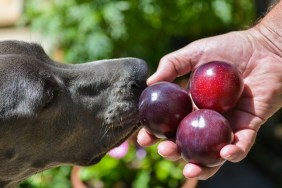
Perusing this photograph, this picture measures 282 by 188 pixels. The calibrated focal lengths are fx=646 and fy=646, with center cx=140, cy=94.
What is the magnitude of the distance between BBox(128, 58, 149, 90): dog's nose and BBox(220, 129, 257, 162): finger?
0.71 meters

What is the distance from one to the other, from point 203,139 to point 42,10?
387cm

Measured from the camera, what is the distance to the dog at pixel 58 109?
365 cm

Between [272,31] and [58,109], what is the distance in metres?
1.39

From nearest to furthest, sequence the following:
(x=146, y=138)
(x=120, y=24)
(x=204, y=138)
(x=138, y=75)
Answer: (x=204, y=138), (x=146, y=138), (x=138, y=75), (x=120, y=24)

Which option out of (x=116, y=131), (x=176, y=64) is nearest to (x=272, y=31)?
(x=176, y=64)

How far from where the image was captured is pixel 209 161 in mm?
3236

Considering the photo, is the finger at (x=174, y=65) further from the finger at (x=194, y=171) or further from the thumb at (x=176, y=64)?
the finger at (x=194, y=171)

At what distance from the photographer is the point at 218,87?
11.3ft

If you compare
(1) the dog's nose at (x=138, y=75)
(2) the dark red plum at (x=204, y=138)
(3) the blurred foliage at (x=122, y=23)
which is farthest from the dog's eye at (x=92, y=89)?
(3) the blurred foliage at (x=122, y=23)

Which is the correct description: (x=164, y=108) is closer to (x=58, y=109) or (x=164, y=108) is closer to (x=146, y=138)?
(x=146, y=138)

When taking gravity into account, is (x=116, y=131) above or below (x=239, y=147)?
below

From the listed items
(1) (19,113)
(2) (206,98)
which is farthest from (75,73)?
(2) (206,98)

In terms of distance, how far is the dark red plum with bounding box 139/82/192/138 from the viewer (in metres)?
3.41

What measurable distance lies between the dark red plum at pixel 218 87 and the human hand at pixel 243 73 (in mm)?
157
